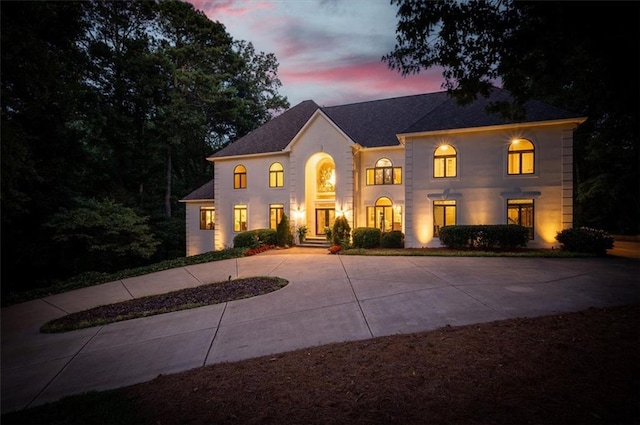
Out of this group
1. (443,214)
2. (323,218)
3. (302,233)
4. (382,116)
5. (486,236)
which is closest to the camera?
(486,236)

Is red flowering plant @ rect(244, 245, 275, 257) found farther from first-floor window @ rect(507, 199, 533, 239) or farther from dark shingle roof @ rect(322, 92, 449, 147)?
first-floor window @ rect(507, 199, 533, 239)

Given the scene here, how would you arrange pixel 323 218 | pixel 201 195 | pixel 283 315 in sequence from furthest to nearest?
pixel 201 195, pixel 323 218, pixel 283 315

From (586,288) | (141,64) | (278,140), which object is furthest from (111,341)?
(141,64)

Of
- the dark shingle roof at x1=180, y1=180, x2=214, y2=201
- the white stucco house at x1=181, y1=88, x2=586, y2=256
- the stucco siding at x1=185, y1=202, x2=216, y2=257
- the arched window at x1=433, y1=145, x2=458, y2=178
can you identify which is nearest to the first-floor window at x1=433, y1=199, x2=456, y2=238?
the white stucco house at x1=181, y1=88, x2=586, y2=256

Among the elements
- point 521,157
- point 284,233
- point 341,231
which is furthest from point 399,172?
point 284,233

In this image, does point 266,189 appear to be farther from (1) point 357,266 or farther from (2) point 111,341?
(2) point 111,341

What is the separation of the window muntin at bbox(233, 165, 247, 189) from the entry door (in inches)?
231

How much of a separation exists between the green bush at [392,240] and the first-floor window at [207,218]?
13356mm

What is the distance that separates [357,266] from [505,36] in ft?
26.7

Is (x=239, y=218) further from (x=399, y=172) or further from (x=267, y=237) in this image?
(x=399, y=172)

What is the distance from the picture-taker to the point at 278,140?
2206 centimetres

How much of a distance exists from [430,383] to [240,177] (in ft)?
67.5

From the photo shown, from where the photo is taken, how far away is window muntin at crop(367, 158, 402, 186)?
19.0 metres

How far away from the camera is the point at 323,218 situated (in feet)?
68.5
